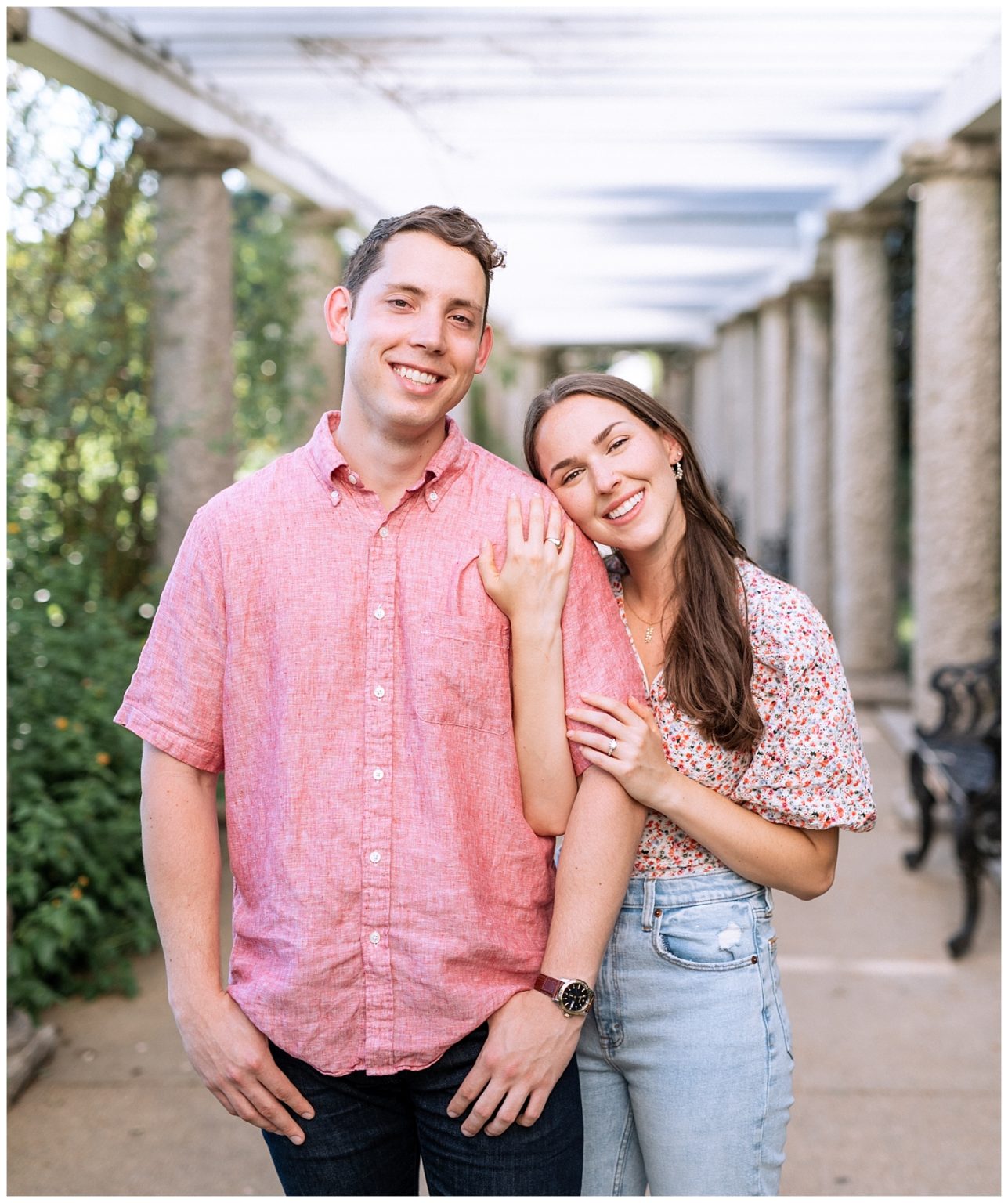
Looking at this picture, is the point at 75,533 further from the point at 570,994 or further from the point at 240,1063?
the point at 570,994

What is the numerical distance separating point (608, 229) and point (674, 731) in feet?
34.4

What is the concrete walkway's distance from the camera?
→ 3.33 meters

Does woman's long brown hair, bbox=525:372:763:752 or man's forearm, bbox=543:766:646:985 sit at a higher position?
woman's long brown hair, bbox=525:372:763:752

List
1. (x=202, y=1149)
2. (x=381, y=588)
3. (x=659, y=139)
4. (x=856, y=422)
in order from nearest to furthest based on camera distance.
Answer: (x=381, y=588)
(x=202, y=1149)
(x=659, y=139)
(x=856, y=422)

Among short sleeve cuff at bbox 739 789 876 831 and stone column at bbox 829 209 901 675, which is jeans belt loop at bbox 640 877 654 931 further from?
stone column at bbox 829 209 901 675

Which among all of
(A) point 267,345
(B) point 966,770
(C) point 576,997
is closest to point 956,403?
(B) point 966,770

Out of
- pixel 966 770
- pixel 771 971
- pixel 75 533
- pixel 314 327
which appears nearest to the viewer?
pixel 771 971

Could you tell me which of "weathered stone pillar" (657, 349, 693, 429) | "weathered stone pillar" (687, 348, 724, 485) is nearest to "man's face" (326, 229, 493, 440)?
"weathered stone pillar" (687, 348, 724, 485)

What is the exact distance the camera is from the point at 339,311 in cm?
192

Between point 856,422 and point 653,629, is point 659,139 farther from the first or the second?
point 653,629

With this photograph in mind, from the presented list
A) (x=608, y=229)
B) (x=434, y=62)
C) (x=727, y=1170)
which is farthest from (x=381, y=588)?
(x=608, y=229)

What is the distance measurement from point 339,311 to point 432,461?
0.28 metres

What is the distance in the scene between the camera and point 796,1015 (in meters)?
4.33

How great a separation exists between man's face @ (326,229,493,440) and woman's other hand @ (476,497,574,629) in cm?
Answer: 21
